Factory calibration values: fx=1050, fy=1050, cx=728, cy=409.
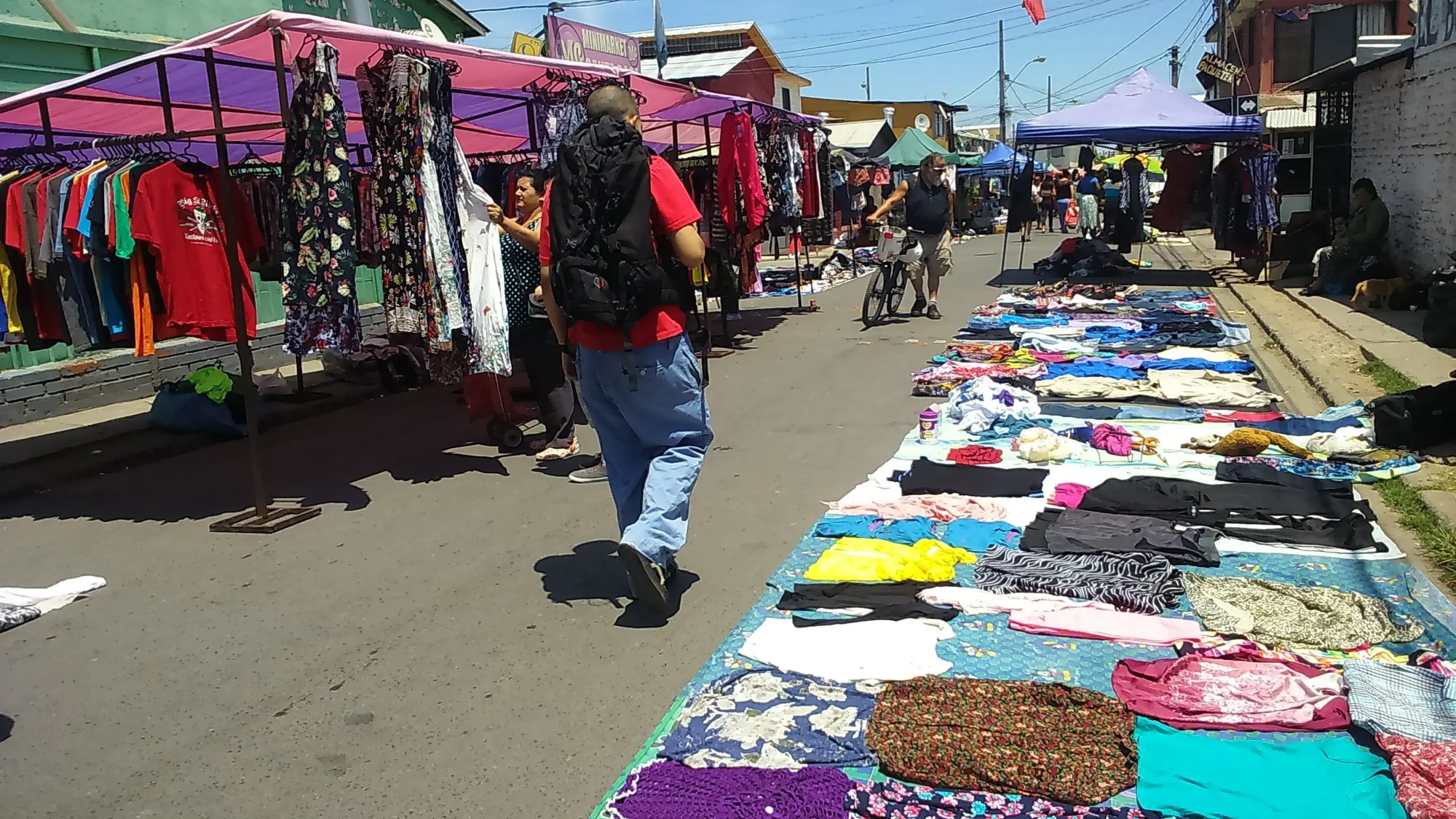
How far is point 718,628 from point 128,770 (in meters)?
2.14

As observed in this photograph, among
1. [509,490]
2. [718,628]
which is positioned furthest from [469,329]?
[718,628]

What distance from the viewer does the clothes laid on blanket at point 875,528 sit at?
5160mm

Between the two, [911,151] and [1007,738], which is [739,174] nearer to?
[1007,738]

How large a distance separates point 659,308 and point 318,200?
3.02 meters

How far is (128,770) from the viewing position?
3.47 m

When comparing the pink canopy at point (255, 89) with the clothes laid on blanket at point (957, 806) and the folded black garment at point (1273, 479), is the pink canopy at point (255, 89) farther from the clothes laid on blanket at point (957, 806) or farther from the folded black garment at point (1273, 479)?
the folded black garment at point (1273, 479)

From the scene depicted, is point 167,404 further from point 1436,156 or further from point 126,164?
point 1436,156

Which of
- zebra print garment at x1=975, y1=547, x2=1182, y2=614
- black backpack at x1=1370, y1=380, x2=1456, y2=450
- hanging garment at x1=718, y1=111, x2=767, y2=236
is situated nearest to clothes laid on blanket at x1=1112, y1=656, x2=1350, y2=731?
zebra print garment at x1=975, y1=547, x2=1182, y2=614

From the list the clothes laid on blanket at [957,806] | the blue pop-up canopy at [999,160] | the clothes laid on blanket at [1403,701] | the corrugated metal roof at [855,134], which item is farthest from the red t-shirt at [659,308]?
the corrugated metal roof at [855,134]

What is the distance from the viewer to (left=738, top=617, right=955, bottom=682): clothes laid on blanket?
3.74m

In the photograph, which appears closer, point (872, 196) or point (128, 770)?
point (128, 770)

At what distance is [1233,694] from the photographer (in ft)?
11.3

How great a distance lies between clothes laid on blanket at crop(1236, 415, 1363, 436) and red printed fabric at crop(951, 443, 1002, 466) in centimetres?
186

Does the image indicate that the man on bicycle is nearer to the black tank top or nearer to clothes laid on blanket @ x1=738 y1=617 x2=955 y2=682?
the black tank top
